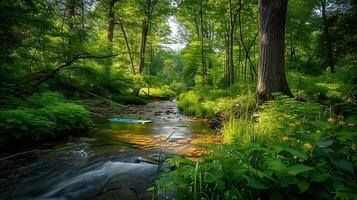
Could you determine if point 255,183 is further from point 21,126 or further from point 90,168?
point 21,126

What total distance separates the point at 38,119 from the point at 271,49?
4928mm

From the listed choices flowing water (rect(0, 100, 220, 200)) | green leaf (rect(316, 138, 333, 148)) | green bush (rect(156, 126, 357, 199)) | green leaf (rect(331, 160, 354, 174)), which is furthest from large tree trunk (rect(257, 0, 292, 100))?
green leaf (rect(331, 160, 354, 174))

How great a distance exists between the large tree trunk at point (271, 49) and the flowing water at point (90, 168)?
1826mm

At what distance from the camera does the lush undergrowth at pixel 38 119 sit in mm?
3773

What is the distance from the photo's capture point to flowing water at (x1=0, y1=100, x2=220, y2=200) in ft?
8.57

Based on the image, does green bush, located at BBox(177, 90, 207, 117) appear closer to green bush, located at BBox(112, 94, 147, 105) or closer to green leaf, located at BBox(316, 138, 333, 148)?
green bush, located at BBox(112, 94, 147, 105)

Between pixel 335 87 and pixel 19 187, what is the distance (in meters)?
8.24

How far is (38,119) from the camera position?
13.5 feet

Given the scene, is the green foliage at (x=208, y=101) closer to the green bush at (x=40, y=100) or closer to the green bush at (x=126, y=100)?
the green bush at (x=126, y=100)

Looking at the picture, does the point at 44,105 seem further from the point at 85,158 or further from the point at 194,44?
the point at 194,44

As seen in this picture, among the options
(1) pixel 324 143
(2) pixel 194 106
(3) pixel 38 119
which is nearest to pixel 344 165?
(1) pixel 324 143

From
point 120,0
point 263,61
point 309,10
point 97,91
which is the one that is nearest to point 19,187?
point 263,61

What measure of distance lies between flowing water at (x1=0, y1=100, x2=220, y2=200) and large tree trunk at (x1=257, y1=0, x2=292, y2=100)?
1.83 m

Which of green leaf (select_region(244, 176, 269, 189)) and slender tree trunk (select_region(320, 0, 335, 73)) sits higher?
slender tree trunk (select_region(320, 0, 335, 73))
